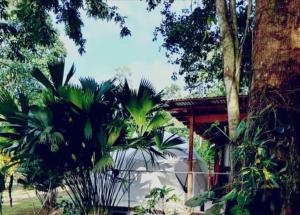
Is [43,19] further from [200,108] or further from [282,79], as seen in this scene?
[282,79]

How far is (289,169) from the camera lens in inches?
77.2

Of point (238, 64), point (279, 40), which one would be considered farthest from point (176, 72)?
point (279, 40)

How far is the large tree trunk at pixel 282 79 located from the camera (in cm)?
196

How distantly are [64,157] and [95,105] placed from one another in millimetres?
950

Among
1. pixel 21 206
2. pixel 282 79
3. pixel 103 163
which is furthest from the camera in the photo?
pixel 21 206

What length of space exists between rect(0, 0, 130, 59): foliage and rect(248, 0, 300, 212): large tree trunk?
17.9 feet

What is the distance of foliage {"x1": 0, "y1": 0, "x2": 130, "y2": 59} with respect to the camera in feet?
22.0

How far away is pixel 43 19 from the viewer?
693 centimetres

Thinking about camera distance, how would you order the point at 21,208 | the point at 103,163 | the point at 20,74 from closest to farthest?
the point at 103,163, the point at 21,208, the point at 20,74

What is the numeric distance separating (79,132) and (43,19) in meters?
2.95

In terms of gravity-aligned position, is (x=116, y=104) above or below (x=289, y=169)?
above

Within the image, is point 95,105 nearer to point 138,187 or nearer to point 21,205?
point 138,187

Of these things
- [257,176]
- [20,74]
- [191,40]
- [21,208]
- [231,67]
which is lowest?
[21,208]

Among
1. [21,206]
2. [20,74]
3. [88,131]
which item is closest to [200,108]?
[88,131]
